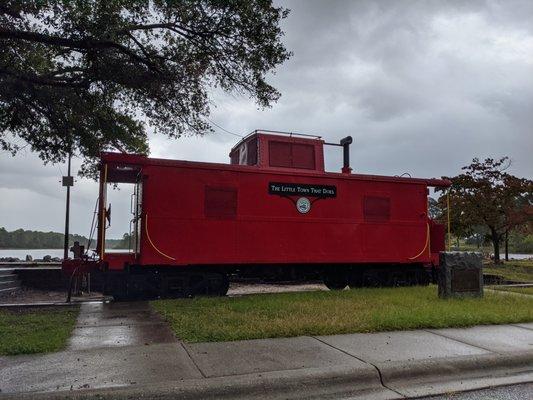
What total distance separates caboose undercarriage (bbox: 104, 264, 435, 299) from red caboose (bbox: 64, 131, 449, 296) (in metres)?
0.03

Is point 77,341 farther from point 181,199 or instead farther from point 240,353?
point 181,199

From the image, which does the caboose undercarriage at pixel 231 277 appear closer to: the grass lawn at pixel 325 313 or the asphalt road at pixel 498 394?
the grass lawn at pixel 325 313

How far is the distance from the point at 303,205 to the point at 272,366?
7.23 meters

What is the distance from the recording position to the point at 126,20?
10586 mm

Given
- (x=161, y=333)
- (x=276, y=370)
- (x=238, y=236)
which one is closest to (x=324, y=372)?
(x=276, y=370)

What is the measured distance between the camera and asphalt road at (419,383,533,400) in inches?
197

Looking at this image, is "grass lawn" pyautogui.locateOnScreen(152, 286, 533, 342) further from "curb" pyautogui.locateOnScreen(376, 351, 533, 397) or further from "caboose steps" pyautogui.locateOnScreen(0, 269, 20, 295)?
"caboose steps" pyautogui.locateOnScreen(0, 269, 20, 295)

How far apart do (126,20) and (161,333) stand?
6.76m

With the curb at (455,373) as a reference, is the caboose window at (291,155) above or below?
above

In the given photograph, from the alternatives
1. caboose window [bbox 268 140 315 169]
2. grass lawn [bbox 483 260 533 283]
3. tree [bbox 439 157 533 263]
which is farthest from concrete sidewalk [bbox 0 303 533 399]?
tree [bbox 439 157 533 263]

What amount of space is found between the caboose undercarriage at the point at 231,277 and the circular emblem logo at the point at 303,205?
1.40m

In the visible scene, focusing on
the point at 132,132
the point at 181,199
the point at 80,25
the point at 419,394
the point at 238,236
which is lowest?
the point at 419,394

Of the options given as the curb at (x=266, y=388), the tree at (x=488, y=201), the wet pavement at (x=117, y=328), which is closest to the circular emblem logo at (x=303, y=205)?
the wet pavement at (x=117, y=328)

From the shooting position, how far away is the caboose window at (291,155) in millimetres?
12375
